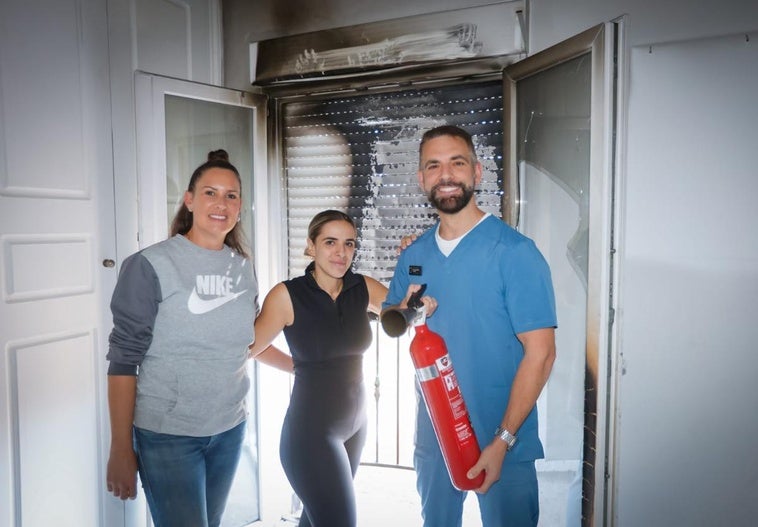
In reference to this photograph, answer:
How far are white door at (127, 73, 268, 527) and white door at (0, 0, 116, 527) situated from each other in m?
0.15

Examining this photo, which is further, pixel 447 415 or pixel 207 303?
pixel 207 303

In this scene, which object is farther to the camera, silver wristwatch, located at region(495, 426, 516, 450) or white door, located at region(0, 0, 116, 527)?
white door, located at region(0, 0, 116, 527)

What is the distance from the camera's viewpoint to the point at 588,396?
1.75m

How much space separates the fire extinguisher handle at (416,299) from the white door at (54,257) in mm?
1355

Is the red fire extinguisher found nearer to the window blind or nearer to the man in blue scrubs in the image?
the man in blue scrubs

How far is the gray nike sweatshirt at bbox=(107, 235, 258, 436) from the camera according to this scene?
150 cm

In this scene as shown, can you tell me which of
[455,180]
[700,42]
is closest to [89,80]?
[455,180]

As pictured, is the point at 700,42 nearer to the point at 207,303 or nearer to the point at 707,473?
the point at 707,473

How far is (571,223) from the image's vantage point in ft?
6.86

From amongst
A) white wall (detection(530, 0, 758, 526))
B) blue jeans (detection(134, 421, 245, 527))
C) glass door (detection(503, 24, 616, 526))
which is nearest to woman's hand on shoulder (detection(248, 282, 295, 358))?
blue jeans (detection(134, 421, 245, 527))

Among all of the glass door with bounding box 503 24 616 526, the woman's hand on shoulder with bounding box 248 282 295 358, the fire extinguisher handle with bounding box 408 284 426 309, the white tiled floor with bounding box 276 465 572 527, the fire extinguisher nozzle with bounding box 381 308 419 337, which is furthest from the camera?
the white tiled floor with bounding box 276 465 572 527

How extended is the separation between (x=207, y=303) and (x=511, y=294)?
0.90 meters

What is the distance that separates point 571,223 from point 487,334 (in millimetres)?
812

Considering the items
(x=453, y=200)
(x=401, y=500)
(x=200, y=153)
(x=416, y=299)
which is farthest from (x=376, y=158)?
(x=401, y=500)
